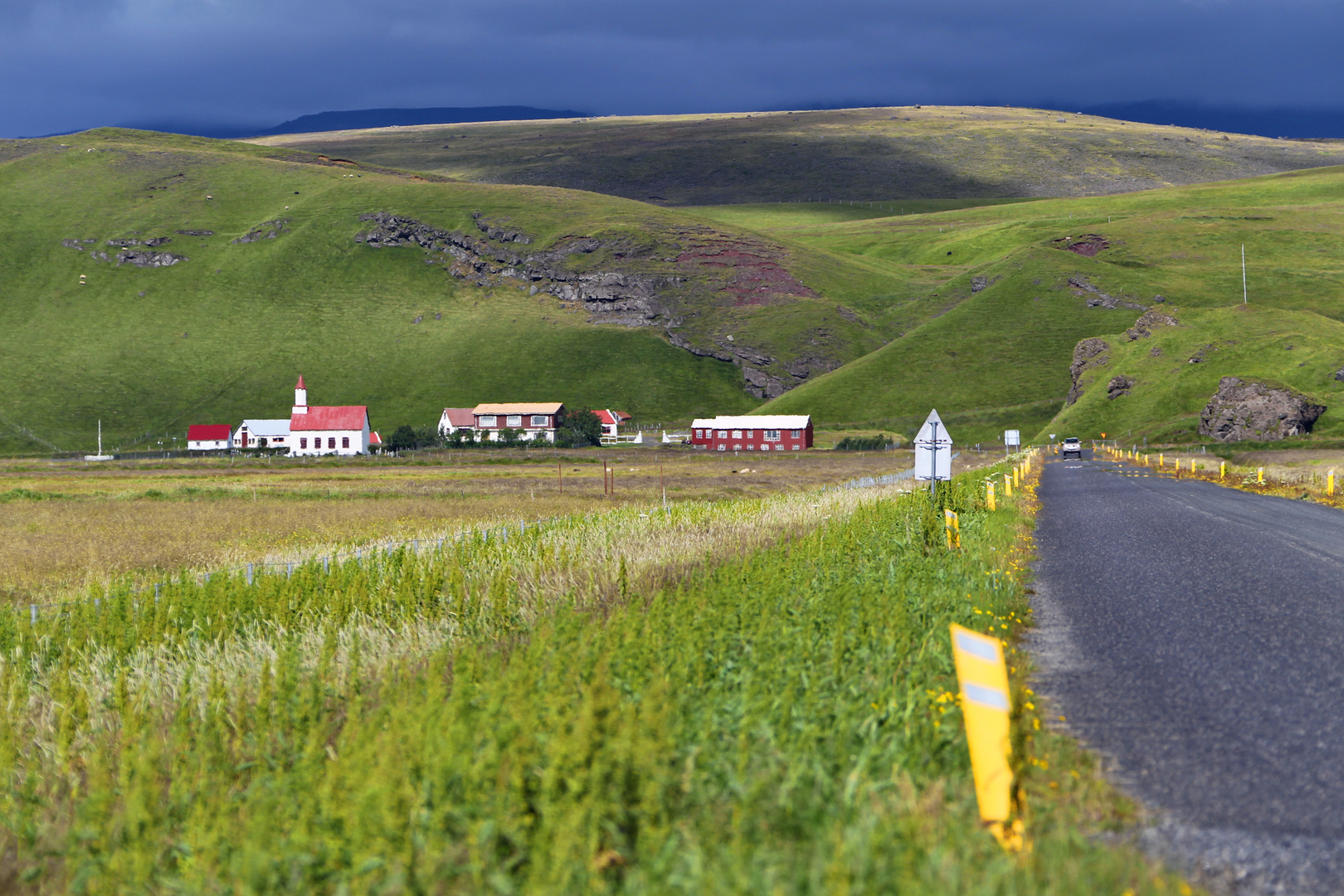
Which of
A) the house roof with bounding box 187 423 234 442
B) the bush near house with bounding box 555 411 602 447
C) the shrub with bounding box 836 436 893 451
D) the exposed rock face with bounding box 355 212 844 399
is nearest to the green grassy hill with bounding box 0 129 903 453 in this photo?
the exposed rock face with bounding box 355 212 844 399

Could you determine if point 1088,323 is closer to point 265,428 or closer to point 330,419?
point 330,419

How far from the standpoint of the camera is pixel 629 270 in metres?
176

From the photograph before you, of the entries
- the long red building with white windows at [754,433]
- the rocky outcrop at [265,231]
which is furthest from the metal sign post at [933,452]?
the rocky outcrop at [265,231]

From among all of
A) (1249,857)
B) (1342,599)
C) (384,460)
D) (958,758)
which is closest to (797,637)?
(958,758)

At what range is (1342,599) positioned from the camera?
1251 centimetres

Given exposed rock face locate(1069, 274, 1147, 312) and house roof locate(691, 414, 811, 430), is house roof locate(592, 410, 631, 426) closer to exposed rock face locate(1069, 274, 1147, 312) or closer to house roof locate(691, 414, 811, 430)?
house roof locate(691, 414, 811, 430)

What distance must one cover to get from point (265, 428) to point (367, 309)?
A: 121ft

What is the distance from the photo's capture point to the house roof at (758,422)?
121688mm

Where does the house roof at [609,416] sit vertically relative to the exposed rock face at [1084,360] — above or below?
below

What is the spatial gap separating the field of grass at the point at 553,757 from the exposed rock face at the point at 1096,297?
143281mm

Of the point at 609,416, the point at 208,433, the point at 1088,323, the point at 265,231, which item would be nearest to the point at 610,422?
the point at 609,416

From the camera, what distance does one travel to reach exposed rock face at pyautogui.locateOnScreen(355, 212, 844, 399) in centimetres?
16962

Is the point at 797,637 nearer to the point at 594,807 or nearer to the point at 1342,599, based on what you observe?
the point at 594,807

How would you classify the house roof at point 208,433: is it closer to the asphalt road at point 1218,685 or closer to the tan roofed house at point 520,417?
the tan roofed house at point 520,417
